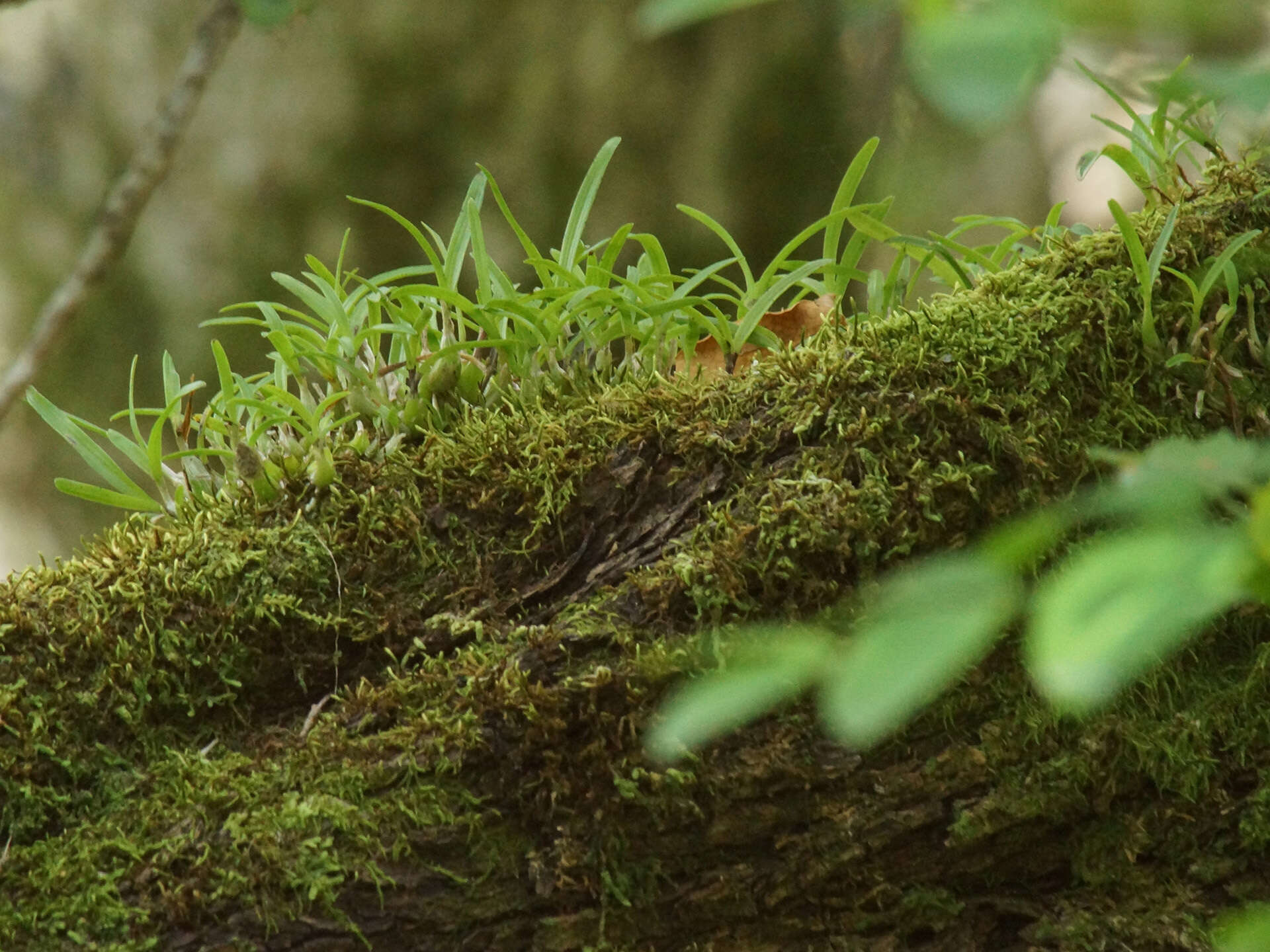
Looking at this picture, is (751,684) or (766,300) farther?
(766,300)

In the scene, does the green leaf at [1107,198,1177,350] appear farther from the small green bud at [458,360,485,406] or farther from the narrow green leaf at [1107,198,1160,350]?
the small green bud at [458,360,485,406]

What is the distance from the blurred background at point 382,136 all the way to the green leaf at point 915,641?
3.46 m

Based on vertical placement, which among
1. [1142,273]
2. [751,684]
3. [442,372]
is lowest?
[442,372]

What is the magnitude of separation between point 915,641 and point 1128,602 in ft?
0.25

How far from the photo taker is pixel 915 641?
0.37 meters

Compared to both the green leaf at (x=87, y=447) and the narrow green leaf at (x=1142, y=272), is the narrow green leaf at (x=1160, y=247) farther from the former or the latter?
the green leaf at (x=87, y=447)

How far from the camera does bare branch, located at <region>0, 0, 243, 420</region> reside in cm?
189

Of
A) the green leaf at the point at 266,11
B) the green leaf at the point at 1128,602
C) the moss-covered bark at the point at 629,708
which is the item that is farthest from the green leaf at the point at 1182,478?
the green leaf at the point at 266,11

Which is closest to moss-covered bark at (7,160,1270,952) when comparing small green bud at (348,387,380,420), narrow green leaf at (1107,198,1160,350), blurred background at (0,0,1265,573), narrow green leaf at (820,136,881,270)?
narrow green leaf at (1107,198,1160,350)

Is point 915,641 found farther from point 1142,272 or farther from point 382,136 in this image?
point 382,136

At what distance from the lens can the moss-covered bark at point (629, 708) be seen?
1121mm

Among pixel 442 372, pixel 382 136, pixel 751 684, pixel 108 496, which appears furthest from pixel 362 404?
pixel 382 136

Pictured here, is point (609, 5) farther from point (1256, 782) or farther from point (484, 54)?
point (1256, 782)

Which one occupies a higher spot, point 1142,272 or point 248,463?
point 1142,272
